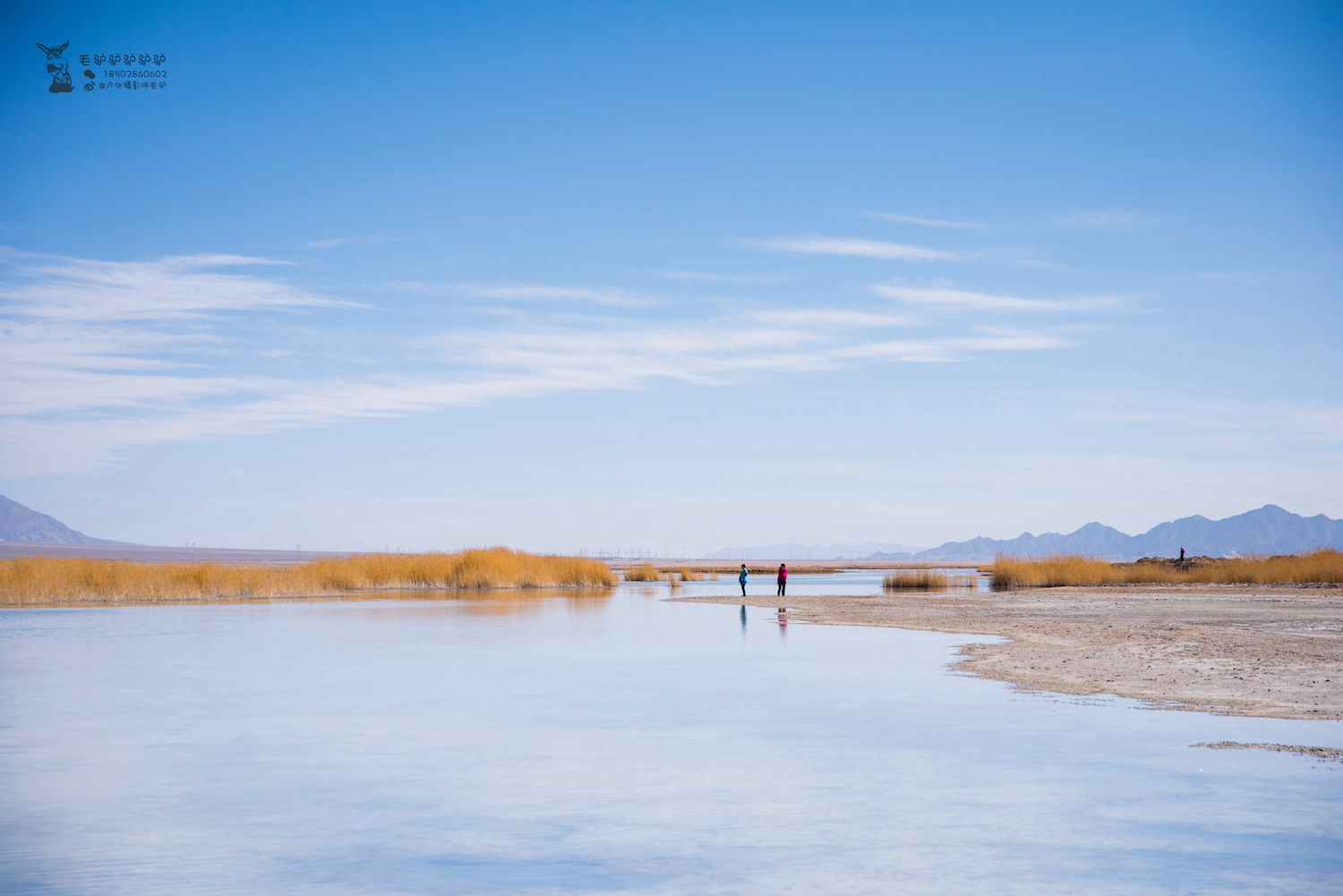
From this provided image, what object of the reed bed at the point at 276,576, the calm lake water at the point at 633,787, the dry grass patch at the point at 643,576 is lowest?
the dry grass patch at the point at 643,576

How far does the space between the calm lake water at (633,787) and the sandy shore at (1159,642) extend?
44.6 inches

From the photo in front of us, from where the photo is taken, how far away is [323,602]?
30922 millimetres

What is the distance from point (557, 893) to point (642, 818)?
1394 mm

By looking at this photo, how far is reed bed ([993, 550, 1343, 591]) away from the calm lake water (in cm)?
2860

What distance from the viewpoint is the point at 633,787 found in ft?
23.8

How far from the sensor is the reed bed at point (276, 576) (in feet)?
93.6

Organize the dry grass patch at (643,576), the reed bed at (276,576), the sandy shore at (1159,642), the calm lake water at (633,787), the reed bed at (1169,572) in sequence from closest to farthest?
the calm lake water at (633,787), the sandy shore at (1159,642), the reed bed at (276,576), the reed bed at (1169,572), the dry grass patch at (643,576)

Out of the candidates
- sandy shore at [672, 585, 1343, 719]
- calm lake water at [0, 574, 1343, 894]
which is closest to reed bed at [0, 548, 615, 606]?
sandy shore at [672, 585, 1343, 719]

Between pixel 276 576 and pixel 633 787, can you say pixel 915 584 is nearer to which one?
pixel 276 576

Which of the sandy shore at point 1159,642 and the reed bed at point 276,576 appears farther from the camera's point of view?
the reed bed at point 276,576

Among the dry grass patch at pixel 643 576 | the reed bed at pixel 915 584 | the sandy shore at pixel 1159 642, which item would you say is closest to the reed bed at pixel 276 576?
the dry grass patch at pixel 643 576

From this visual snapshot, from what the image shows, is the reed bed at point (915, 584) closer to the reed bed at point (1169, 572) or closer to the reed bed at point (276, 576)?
the reed bed at point (1169, 572)

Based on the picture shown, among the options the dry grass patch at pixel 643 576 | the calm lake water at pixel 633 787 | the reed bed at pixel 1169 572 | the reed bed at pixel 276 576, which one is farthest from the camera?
the dry grass patch at pixel 643 576

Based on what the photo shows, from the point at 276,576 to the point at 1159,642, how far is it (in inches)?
1141
